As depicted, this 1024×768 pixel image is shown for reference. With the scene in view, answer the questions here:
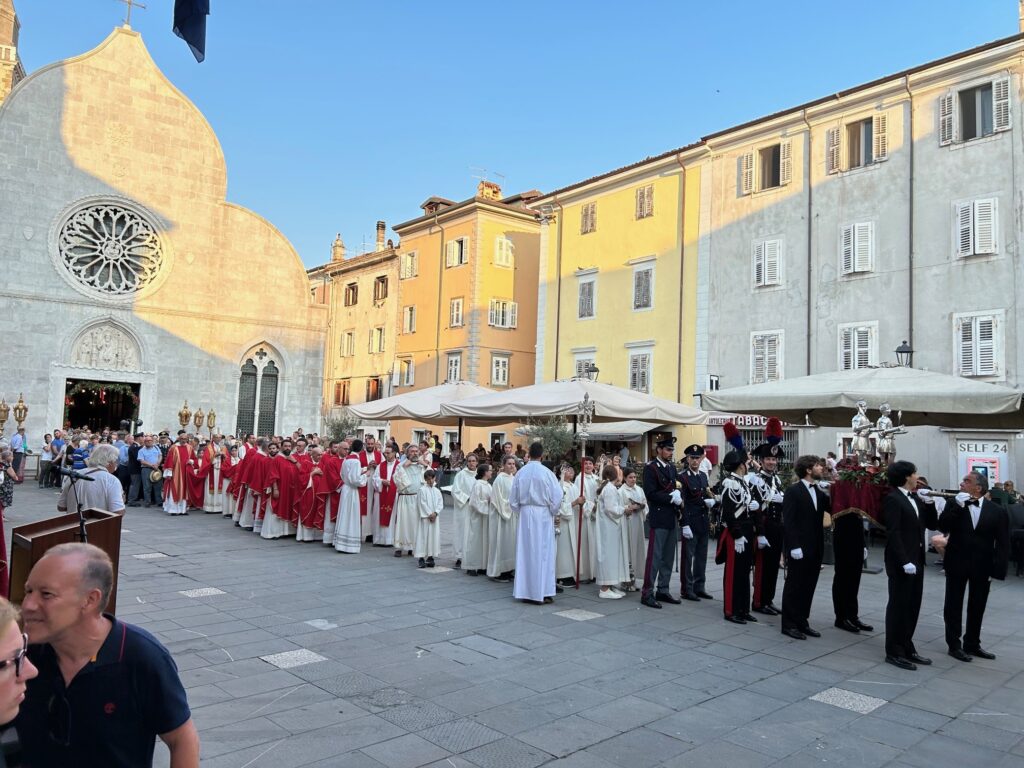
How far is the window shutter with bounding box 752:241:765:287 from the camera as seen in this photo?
2460cm

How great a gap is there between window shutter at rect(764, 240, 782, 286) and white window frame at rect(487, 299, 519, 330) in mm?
13971

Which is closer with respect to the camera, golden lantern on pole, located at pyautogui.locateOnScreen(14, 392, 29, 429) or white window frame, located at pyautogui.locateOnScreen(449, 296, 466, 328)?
golden lantern on pole, located at pyautogui.locateOnScreen(14, 392, 29, 429)

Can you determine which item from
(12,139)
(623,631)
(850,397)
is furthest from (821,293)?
(12,139)

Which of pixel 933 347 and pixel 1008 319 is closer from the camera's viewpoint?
pixel 1008 319

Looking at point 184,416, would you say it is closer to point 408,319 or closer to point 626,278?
point 408,319

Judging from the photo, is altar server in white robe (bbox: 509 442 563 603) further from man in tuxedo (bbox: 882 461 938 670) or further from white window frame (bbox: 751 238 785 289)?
white window frame (bbox: 751 238 785 289)

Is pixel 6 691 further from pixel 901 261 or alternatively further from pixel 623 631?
pixel 901 261

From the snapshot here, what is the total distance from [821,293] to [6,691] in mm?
24083

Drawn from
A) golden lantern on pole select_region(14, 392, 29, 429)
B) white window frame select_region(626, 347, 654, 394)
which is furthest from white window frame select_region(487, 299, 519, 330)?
golden lantern on pole select_region(14, 392, 29, 429)

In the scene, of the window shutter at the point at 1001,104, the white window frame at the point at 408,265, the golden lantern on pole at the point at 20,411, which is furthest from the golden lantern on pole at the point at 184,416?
the window shutter at the point at 1001,104

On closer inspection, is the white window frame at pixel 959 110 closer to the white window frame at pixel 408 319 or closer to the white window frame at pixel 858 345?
the white window frame at pixel 858 345

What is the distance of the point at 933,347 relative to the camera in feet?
67.7

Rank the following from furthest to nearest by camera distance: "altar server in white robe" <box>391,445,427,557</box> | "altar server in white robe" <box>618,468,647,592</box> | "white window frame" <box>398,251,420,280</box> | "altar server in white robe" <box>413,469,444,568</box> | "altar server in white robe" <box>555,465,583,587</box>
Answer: "white window frame" <box>398,251,420,280</box> → "altar server in white robe" <box>391,445,427,557</box> → "altar server in white robe" <box>413,469,444,568</box> → "altar server in white robe" <box>555,465,583,587</box> → "altar server in white robe" <box>618,468,647,592</box>

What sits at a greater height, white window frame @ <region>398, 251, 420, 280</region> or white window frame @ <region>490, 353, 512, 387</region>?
white window frame @ <region>398, 251, 420, 280</region>
